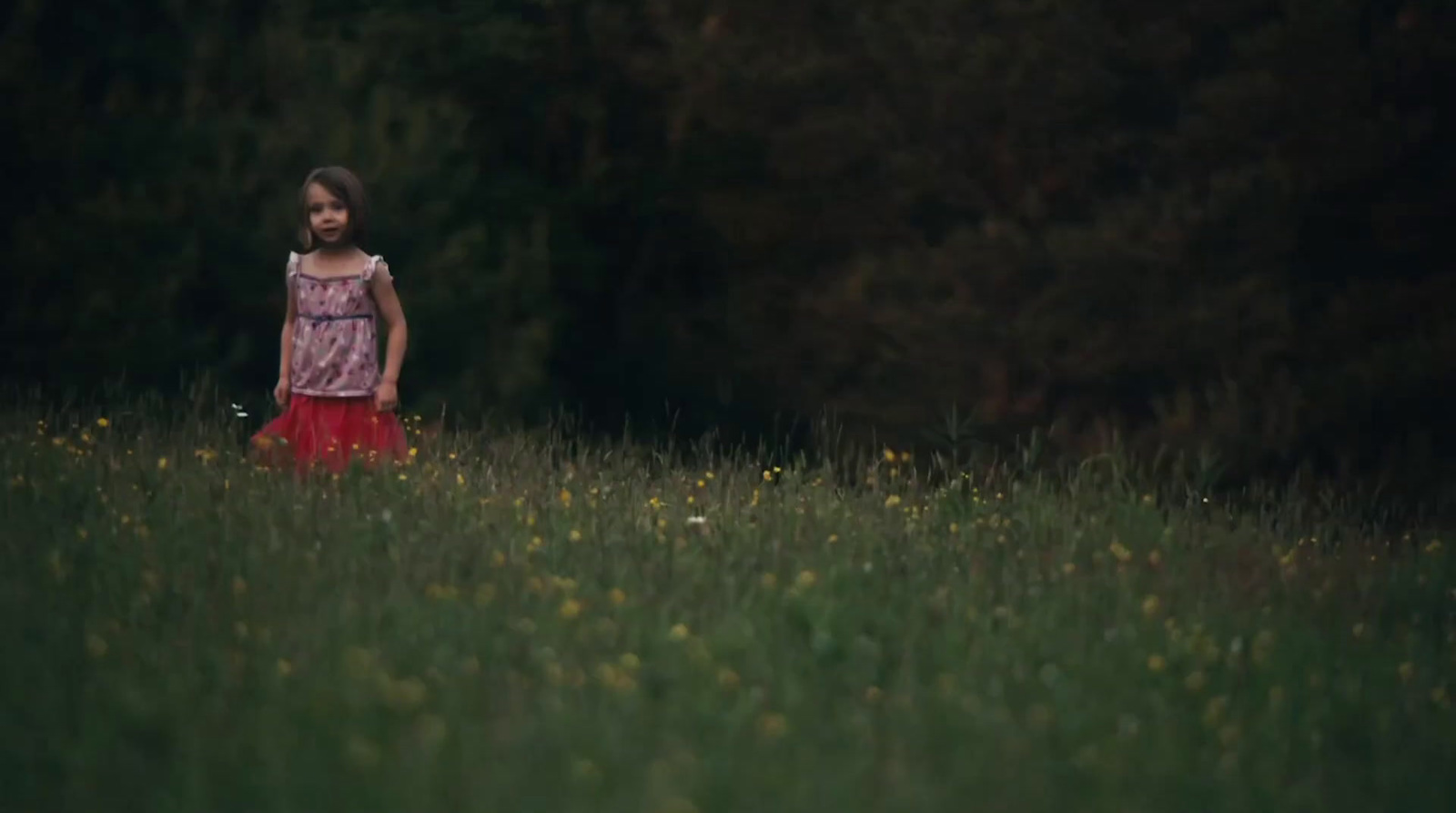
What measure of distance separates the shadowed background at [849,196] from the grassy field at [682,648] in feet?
14.5

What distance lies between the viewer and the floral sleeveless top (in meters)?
8.24

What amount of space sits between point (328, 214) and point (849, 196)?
5912 mm

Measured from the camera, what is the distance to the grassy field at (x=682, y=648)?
4.32m

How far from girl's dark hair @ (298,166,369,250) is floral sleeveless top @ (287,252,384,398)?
138 mm

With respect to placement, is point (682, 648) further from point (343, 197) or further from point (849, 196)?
point (849, 196)

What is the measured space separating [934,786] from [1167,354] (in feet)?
28.5

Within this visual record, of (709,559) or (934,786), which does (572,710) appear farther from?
(709,559)

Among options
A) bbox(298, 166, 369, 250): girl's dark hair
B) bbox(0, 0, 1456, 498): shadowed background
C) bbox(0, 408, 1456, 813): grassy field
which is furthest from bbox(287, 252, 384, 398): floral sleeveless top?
bbox(0, 0, 1456, 498): shadowed background

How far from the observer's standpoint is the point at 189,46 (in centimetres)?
1240

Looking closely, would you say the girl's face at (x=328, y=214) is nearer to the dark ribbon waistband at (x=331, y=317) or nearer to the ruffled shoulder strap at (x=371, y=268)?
the ruffled shoulder strap at (x=371, y=268)

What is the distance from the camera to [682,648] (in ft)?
17.0

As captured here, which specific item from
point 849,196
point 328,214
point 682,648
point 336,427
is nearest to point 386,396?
point 336,427

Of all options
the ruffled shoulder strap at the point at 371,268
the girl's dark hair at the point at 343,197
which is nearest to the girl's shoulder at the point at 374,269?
the ruffled shoulder strap at the point at 371,268

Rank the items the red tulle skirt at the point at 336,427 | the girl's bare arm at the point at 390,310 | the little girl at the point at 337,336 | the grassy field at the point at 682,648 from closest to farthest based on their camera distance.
→ 1. the grassy field at the point at 682,648
2. the red tulle skirt at the point at 336,427
3. the little girl at the point at 337,336
4. the girl's bare arm at the point at 390,310
